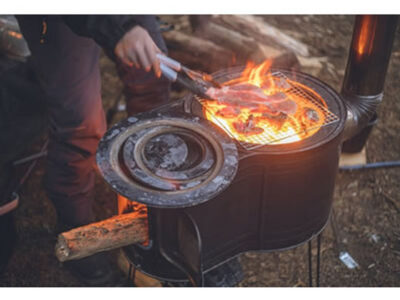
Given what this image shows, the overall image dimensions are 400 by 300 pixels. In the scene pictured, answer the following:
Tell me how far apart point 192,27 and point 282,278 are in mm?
3119

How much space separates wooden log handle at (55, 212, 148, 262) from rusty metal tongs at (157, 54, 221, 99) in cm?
81

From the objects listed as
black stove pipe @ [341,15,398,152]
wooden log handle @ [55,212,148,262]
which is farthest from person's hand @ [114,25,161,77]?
black stove pipe @ [341,15,398,152]

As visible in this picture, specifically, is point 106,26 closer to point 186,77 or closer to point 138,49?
point 138,49

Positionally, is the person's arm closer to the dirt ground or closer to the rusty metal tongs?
the rusty metal tongs

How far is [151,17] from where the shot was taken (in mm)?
3855

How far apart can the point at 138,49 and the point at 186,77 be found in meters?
0.37

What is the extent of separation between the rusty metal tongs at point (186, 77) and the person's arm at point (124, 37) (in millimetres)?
73

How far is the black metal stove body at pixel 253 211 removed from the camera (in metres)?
2.61

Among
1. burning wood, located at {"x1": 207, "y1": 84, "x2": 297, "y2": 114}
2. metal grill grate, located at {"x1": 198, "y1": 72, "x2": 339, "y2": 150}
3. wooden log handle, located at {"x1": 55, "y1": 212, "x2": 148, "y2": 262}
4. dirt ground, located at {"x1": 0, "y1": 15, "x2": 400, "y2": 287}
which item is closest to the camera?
Answer: wooden log handle, located at {"x1": 55, "y1": 212, "x2": 148, "y2": 262}

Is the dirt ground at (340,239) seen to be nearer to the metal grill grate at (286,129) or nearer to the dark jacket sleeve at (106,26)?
the metal grill grate at (286,129)

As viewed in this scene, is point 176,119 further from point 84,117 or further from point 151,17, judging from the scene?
point 151,17

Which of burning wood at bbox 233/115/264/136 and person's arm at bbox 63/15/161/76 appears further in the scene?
burning wood at bbox 233/115/264/136

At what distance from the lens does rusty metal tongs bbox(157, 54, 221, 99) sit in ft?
8.89

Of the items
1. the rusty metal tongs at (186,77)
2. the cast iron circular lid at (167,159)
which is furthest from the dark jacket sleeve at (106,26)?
the cast iron circular lid at (167,159)
